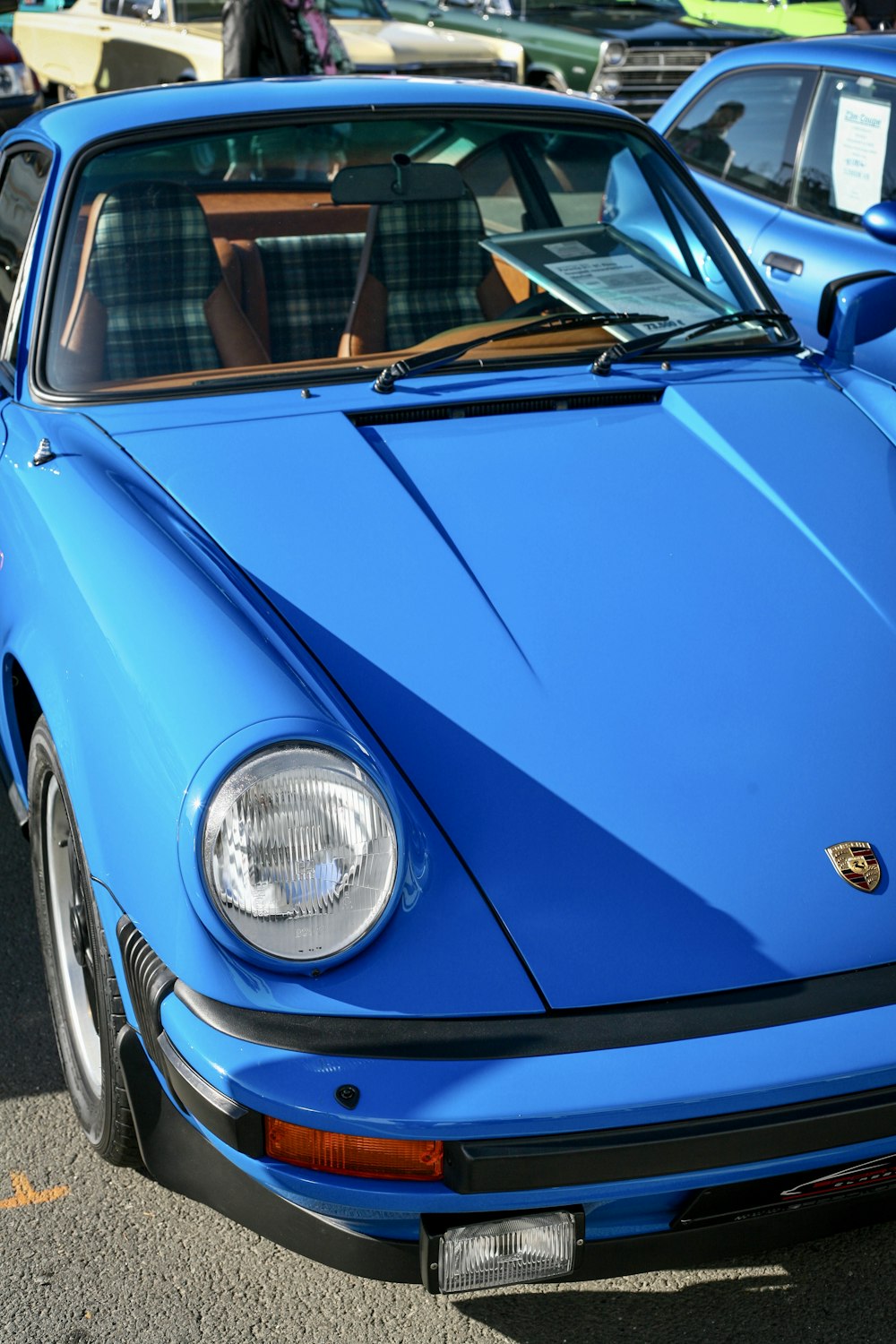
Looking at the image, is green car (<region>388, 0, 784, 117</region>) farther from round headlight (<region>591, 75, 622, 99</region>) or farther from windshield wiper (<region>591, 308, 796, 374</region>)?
windshield wiper (<region>591, 308, 796, 374</region>)

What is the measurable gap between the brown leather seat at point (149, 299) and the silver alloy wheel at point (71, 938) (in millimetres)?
845

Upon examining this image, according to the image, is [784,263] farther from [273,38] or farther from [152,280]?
[273,38]

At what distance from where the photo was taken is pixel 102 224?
2.90m

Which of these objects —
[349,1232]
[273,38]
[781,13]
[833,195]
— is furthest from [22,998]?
[781,13]

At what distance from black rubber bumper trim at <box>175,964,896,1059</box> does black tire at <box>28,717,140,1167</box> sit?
1.27ft

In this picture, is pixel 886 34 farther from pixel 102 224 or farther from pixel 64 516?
pixel 64 516

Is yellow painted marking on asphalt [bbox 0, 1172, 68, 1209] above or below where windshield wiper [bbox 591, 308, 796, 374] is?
below

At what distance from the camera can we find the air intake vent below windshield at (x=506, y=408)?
8.94 ft

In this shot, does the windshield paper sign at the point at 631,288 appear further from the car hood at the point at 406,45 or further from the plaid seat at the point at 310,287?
the car hood at the point at 406,45

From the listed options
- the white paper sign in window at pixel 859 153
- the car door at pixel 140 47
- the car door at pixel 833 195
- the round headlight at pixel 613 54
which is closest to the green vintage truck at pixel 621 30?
the round headlight at pixel 613 54

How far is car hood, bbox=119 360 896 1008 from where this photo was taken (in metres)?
1.93

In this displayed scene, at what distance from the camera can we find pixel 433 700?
211cm

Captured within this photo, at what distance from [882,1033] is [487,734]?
65cm

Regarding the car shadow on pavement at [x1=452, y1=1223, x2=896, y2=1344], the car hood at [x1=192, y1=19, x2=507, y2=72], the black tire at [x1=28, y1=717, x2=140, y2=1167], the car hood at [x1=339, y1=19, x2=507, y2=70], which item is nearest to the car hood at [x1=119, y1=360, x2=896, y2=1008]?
the black tire at [x1=28, y1=717, x2=140, y2=1167]
